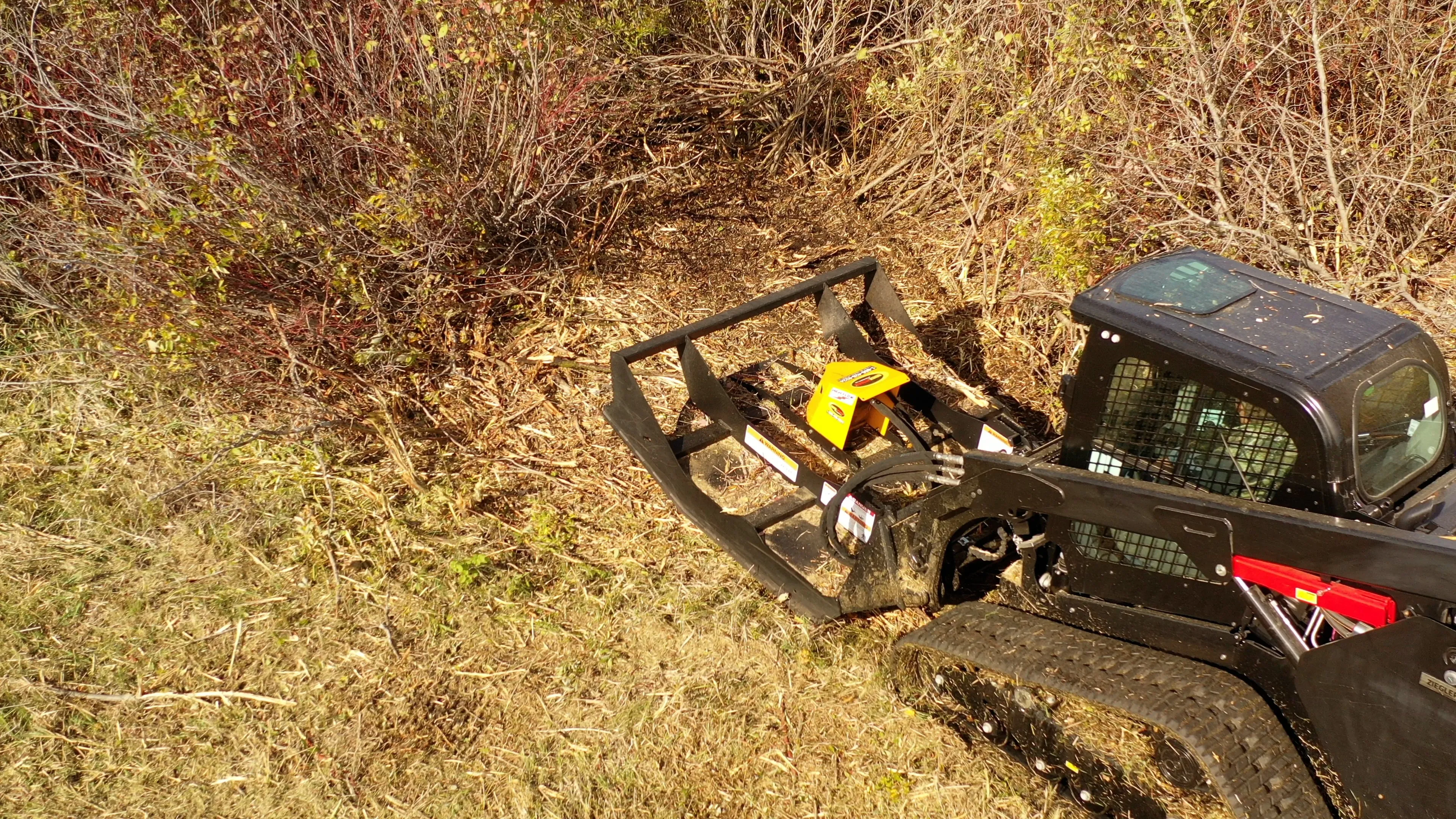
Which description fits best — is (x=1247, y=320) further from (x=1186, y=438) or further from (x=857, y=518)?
(x=857, y=518)

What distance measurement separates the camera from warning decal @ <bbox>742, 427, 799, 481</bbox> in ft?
14.7

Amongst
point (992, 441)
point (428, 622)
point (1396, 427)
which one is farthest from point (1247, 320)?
point (428, 622)

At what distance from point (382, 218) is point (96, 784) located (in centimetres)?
296

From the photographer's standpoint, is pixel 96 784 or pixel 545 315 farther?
pixel 545 315

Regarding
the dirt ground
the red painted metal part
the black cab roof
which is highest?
the black cab roof

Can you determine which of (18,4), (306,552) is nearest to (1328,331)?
(306,552)

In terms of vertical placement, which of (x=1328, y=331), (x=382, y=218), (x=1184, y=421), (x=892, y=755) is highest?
(x=1328, y=331)

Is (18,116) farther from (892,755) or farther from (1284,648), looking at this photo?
(1284,648)

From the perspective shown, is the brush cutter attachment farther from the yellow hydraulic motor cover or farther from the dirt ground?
the dirt ground

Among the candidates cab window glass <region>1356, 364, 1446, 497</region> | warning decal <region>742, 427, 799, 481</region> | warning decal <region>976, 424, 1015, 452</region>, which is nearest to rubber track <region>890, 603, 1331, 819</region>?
cab window glass <region>1356, 364, 1446, 497</region>

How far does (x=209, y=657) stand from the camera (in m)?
4.20

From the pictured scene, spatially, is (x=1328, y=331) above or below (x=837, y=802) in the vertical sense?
above

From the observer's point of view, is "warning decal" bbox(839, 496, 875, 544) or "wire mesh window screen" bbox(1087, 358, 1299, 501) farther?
"warning decal" bbox(839, 496, 875, 544)

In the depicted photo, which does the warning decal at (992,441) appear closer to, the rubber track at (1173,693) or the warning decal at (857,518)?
the warning decal at (857,518)
